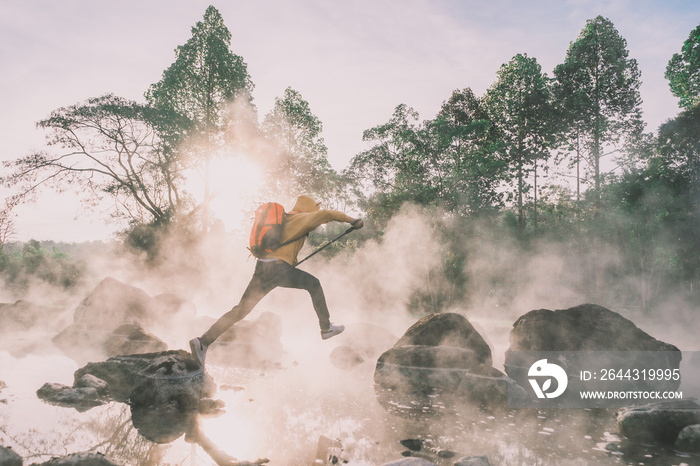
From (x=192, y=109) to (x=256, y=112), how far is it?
3.67 m

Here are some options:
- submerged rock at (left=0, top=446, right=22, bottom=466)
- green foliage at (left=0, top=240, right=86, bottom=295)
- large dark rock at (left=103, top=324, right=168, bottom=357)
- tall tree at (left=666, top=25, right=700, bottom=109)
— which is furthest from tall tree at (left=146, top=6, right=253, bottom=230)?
tall tree at (left=666, top=25, right=700, bottom=109)

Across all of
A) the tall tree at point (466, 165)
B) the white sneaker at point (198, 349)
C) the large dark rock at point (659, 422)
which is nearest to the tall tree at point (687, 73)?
the tall tree at point (466, 165)

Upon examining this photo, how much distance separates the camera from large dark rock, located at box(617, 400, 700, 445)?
4.60 m

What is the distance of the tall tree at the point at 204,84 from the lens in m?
22.1

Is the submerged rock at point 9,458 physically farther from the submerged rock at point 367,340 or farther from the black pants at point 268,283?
the submerged rock at point 367,340

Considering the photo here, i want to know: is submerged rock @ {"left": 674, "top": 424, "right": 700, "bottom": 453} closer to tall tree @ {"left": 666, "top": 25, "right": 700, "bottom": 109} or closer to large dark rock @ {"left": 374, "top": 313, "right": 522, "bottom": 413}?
large dark rock @ {"left": 374, "top": 313, "right": 522, "bottom": 413}

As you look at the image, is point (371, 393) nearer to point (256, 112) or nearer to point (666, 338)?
point (666, 338)

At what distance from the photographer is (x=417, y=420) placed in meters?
5.23

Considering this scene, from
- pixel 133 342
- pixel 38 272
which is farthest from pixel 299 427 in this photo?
pixel 38 272

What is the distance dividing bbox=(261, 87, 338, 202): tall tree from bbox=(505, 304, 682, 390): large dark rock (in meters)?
19.0

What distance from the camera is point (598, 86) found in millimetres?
25281

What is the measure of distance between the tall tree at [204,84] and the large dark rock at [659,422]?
69.7 ft

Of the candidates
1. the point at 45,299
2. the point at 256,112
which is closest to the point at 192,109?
the point at 256,112

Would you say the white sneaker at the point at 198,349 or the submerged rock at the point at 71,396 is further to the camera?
the white sneaker at the point at 198,349
